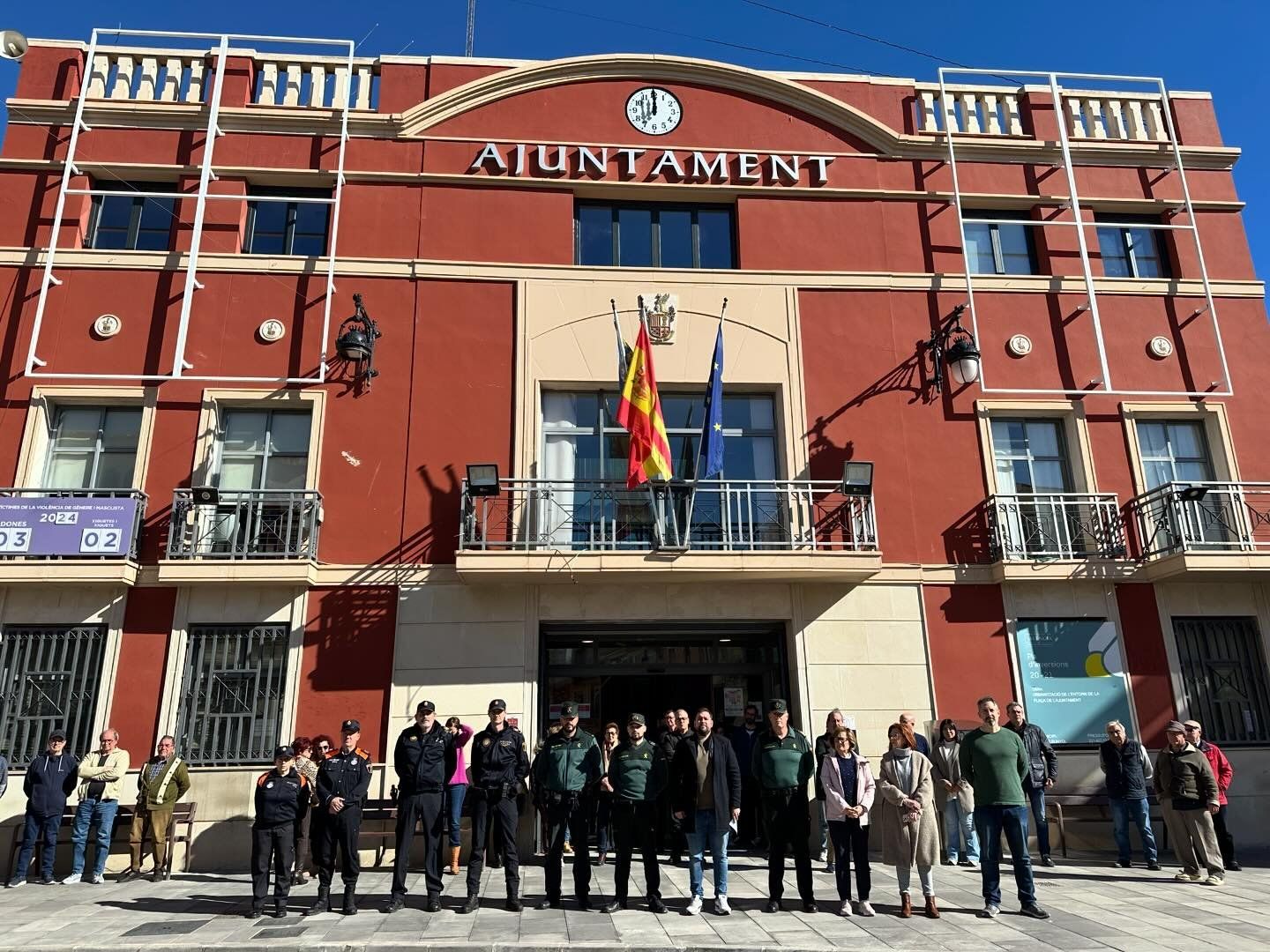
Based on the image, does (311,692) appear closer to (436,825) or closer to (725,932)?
(436,825)

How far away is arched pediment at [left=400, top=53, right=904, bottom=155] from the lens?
46.9 ft

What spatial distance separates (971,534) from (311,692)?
910cm

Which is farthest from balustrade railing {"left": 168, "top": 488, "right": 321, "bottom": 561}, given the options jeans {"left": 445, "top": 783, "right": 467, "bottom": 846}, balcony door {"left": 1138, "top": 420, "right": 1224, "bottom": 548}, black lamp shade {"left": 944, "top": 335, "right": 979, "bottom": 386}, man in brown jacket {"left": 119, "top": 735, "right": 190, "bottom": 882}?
balcony door {"left": 1138, "top": 420, "right": 1224, "bottom": 548}

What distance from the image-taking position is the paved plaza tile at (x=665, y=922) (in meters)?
6.88

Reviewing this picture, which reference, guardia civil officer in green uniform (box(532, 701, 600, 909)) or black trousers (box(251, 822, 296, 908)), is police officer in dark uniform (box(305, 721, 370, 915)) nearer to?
black trousers (box(251, 822, 296, 908))

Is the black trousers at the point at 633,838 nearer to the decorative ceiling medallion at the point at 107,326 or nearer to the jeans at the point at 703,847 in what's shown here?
the jeans at the point at 703,847

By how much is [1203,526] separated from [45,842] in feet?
49.4

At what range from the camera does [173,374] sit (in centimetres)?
1219

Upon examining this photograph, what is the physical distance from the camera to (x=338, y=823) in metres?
8.07

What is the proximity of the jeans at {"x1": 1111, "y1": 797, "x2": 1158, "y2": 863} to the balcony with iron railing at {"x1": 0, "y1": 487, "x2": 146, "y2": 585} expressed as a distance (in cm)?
1224

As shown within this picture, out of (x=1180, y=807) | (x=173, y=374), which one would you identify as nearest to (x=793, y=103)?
(x=173, y=374)

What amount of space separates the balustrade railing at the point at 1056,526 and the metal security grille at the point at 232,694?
9.73 meters

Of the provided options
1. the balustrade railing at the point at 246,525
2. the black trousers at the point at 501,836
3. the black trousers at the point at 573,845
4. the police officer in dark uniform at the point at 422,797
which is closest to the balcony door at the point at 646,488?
the balustrade railing at the point at 246,525

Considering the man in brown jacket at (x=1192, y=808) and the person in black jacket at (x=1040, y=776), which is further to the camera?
the person in black jacket at (x=1040, y=776)
